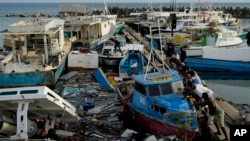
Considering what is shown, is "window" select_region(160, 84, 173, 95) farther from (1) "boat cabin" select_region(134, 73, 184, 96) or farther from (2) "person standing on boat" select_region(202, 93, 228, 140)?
(2) "person standing on boat" select_region(202, 93, 228, 140)

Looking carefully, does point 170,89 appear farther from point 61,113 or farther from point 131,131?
point 61,113

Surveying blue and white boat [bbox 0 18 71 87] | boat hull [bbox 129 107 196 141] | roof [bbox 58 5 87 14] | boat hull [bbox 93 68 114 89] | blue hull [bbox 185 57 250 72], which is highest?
roof [bbox 58 5 87 14]

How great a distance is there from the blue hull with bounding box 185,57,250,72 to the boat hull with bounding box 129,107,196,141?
15.2 metres

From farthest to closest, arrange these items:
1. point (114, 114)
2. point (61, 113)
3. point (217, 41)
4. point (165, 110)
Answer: point (217, 41)
point (114, 114)
point (61, 113)
point (165, 110)

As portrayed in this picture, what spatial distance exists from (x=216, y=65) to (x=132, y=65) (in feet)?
27.8

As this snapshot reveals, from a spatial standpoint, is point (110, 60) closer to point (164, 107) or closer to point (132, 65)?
point (132, 65)

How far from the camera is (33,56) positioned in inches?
856

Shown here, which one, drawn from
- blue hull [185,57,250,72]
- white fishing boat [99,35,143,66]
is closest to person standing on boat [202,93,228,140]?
white fishing boat [99,35,143,66]

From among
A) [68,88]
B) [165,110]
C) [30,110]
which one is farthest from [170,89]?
[68,88]

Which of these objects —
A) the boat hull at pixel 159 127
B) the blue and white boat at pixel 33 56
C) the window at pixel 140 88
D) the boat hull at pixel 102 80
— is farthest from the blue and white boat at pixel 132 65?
the boat hull at pixel 159 127

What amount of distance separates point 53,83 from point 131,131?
25.1 ft

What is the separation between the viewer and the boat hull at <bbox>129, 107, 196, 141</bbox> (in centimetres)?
1079

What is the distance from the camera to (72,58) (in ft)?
75.9

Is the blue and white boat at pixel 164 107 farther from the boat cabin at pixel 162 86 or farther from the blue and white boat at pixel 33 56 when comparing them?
the blue and white boat at pixel 33 56
